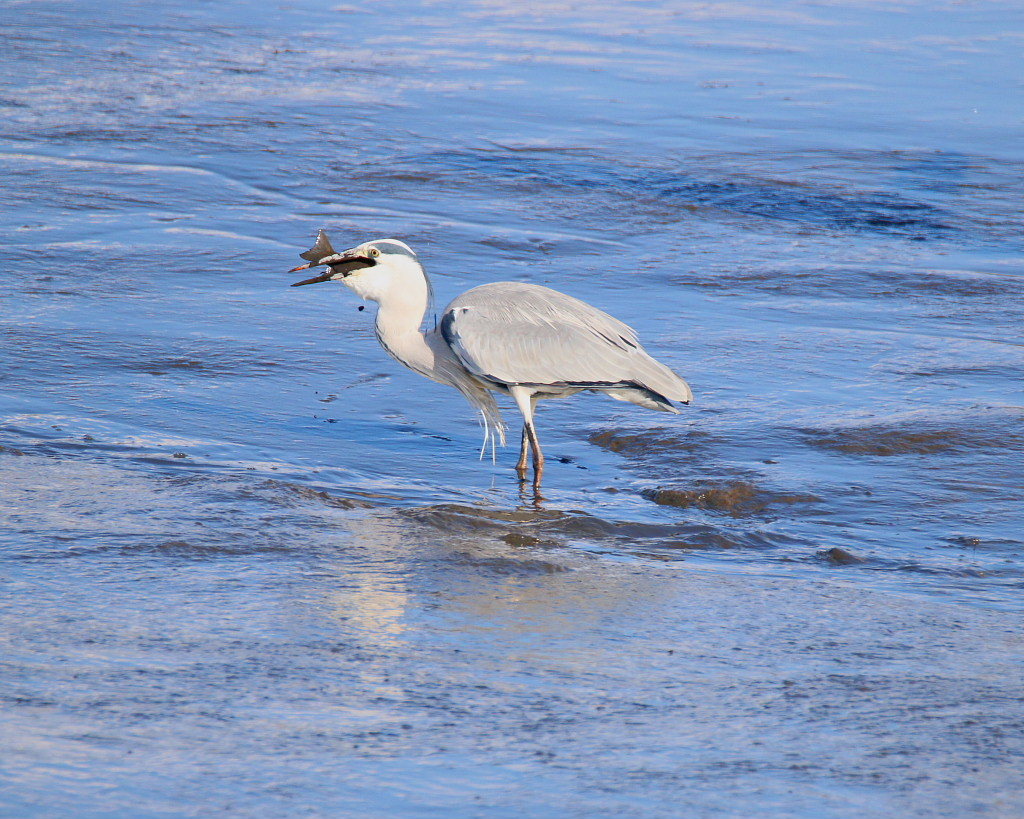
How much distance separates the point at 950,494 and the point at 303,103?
1080 cm

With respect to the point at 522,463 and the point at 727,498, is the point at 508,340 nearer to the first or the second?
the point at 522,463

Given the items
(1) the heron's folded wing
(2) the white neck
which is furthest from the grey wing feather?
(2) the white neck

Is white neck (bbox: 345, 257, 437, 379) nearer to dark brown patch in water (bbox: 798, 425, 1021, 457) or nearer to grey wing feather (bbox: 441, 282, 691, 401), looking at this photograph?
grey wing feather (bbox: 441, 282, 691, 401)

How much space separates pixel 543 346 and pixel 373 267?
920mm

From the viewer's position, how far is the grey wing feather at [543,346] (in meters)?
6.38

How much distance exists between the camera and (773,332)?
8.48 meters

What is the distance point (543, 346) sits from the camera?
6.43m

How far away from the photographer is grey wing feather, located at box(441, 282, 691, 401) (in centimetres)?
638

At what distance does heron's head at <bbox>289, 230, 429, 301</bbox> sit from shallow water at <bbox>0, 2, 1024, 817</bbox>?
2.48 ft

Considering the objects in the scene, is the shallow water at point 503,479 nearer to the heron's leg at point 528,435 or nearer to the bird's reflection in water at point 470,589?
the bird's reflection in water at point 470,589

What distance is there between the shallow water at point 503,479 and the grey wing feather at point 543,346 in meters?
0.44

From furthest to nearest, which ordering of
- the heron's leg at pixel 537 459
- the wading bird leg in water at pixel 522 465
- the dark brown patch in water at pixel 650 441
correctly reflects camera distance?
the dark brown patch in water at pixel 650 441 → the wading bird leg in water at pixel 522 465 → the heron's leg at pixel 537 459

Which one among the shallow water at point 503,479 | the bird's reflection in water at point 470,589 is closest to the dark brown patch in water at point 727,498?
the shallow water at point 503,479

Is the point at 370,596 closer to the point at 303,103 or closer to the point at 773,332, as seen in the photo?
the point at 773,332
